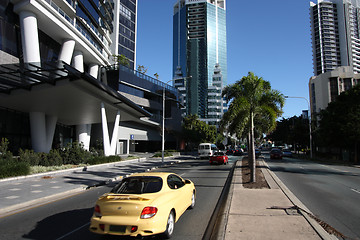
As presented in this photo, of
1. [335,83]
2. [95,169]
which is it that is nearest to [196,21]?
[335,83]

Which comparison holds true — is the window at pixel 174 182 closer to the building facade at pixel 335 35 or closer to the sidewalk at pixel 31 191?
the sidewalk at pixel 31 191

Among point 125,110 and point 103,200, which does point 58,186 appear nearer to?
point 103,200

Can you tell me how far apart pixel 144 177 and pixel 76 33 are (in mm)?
32647

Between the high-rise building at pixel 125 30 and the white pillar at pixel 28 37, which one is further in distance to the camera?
the high-rise building at pixel 125 30

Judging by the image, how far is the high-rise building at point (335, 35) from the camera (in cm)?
14625

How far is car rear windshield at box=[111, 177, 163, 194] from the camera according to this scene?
5777mm

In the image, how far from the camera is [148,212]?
4832mm

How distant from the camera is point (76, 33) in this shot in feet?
108

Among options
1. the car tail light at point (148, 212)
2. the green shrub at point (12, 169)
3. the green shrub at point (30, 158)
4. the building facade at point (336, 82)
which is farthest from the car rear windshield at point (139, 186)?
the building facade at point (336, 82)

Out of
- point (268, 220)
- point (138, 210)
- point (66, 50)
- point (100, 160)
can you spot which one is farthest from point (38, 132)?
point (268, 220)

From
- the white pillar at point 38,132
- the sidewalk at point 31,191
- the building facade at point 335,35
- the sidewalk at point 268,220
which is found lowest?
the sidewalk at point 31,191

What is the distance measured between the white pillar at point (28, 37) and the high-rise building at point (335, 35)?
534 ft

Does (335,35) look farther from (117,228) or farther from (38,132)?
(117,228)

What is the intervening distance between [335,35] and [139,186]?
18448 cm
